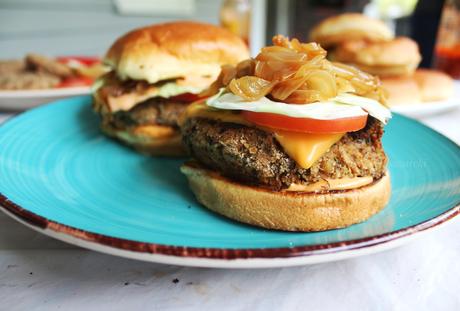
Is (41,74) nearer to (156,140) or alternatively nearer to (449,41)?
(156,140)

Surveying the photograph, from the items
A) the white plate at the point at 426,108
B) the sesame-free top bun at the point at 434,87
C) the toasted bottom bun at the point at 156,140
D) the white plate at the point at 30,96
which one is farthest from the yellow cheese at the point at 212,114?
the sesame-free top bun at the point at 434,87

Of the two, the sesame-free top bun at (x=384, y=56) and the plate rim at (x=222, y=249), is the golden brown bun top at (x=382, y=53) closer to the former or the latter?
the sesame-free top bun at (x=384, y=56)

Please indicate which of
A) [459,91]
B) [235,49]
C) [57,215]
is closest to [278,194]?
[57,215]

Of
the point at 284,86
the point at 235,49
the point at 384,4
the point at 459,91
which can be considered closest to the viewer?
the point at 284,86

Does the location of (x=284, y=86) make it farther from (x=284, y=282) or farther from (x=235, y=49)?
(x=235, y=49)

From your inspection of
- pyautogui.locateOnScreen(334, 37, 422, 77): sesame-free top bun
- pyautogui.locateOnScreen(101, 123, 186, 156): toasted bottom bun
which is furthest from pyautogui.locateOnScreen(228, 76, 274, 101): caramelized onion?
pyautogui.locateOnScreen(334, 37, 422, 77): sesame-free top bun

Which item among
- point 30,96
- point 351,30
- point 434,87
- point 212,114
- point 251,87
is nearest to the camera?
point 251,87

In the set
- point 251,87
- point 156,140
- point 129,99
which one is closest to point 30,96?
point 129,99
